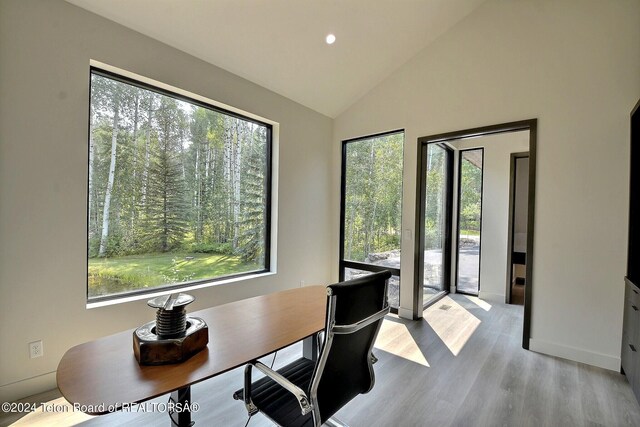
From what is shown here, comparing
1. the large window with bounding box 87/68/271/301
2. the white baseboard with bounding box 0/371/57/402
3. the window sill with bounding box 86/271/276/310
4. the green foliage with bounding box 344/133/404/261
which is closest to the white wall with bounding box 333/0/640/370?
the green foliage with bounding box 344/133/404/261

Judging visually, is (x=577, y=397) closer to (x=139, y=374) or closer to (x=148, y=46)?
(x=139, y=374)

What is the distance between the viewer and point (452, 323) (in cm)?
362

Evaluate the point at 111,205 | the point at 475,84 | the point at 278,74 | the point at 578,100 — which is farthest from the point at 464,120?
the point at 111,205

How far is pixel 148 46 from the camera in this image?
2.55 meters

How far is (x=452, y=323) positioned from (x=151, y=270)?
132 inches

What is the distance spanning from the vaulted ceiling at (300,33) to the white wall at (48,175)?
0.25 m

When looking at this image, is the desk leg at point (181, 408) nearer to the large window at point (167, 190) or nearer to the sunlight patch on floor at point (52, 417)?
the sunlight patch on floor at point (52, 417)

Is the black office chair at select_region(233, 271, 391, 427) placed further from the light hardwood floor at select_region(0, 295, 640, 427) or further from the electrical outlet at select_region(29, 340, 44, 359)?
the electrical outlet at select_region(29, 340, 44, 359)

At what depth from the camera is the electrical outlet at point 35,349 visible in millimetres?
2073

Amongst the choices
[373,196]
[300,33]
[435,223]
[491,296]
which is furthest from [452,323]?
[300,33]

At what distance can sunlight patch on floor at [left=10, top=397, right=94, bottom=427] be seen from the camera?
72.3 inches

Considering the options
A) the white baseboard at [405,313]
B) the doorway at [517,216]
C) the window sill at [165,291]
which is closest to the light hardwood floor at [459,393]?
the white baseboard at [405,313]

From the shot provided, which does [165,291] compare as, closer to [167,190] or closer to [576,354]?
[167,190]

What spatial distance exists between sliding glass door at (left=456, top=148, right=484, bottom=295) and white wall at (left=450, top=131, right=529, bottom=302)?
0.11 meters
